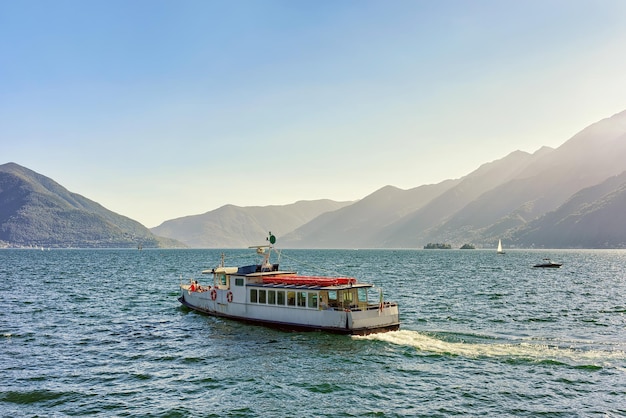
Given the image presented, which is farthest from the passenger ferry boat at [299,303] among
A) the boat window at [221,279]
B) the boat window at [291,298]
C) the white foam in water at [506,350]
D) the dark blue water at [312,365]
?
the white foam in water at [506,350]

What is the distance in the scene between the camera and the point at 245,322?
42.9 metres

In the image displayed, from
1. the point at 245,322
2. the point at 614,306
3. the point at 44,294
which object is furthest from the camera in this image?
the point at 44,294

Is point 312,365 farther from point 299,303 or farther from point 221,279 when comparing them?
point 221,279

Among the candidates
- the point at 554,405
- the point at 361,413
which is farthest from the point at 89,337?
the point at 554,405

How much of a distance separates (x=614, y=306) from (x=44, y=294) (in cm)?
7544

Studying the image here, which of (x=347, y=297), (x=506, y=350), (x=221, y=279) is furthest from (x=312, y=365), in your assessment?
(x=221, y=279)

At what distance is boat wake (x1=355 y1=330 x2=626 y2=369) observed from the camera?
30.0 m

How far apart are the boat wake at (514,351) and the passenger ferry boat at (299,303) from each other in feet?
5.38

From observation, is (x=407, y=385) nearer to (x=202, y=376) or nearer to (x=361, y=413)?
(x=361, y=413)

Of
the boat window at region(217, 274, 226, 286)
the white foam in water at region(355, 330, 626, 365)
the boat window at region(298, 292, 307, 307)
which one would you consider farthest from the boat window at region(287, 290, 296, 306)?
the boat window at region(217, 274, 226, 286)

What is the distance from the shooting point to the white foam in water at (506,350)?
100 ft

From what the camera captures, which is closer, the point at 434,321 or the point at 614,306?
the point at 434,321

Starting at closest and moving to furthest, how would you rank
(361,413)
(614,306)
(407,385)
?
(361,413) < (407,385) < (614,306)

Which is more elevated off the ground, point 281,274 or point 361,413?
point 281,274
